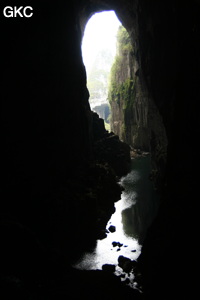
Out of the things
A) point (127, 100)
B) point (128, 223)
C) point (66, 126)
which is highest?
point (66, 126)

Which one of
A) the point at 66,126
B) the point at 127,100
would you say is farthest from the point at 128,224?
the point at 127,100

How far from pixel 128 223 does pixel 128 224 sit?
221mm

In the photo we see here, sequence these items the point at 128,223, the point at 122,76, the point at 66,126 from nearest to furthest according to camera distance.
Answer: the point at 128,223 < the point at 66,126 < the point at 122,76

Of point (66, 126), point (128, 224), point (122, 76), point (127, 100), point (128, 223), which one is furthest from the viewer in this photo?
point (122, 76)

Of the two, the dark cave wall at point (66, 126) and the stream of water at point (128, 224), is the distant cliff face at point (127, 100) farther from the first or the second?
the dark cave wall at point (66, 126)

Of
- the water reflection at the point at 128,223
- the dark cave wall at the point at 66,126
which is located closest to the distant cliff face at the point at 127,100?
the water reflection at the point at 128,223

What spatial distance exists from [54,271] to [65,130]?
43.0ft

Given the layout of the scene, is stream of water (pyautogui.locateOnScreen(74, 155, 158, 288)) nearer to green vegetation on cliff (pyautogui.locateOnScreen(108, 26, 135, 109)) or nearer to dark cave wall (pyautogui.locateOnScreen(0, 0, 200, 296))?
dark cave wall (pyautogui.locateOnScreen(0, 0, 200, 296))

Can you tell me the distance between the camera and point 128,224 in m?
20.8

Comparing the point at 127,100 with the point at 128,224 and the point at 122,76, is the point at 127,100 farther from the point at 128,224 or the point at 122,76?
the point at 128,224

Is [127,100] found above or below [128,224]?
above

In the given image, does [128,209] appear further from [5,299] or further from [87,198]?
[5,299]

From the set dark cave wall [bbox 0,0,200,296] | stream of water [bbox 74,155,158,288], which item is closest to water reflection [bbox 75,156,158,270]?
stream of water [bbox 74,155,158,288]

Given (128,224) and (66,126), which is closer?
(128,224)
